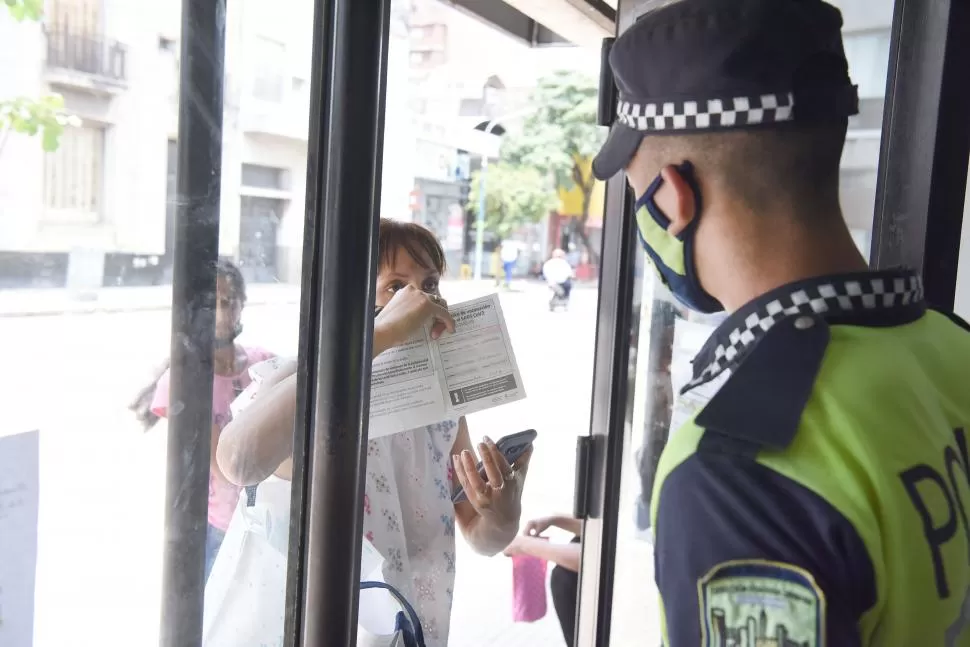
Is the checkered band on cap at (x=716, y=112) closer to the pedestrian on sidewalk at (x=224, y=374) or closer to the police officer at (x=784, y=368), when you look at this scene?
the police officer at (x=784, y=368)

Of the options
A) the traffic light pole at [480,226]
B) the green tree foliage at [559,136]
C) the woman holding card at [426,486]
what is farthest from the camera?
the green tree foliage at [559,136]

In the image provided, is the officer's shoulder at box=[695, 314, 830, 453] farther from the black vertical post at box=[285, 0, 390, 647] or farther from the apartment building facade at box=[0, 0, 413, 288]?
the apartment building facade at box=[0, 0, 413, 288]

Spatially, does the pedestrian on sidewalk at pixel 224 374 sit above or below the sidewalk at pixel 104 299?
below

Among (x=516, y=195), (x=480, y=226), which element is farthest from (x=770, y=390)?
(x=516, y=195)

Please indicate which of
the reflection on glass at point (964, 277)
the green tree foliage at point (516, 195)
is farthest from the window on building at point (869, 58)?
the green tree foliage at point (516, 195)

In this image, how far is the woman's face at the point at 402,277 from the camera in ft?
3.92

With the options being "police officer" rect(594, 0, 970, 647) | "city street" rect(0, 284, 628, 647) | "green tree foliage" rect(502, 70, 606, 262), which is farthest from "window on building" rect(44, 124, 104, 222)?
"green tree foliage" rect(502, 70, 606, 262)

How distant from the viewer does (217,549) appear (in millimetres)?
942

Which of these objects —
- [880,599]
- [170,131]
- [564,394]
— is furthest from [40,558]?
[564,394]

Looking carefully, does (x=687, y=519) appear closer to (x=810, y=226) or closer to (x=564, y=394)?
(x=810, y=226)

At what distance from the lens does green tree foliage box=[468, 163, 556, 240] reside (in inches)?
370

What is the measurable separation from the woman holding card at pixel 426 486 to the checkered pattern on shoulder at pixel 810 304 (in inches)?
17.7

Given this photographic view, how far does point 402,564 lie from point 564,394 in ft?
9.97

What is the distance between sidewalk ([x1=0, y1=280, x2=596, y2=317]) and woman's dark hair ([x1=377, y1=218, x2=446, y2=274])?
257mm
